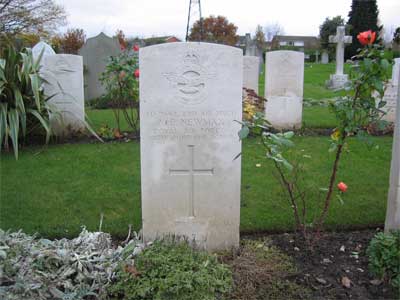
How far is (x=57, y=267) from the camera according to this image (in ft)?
9.05

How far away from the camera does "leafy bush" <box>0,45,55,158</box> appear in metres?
6.15

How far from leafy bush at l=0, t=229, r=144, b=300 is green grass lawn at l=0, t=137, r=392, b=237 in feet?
2.59

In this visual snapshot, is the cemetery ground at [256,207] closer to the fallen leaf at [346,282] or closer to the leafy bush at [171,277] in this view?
the fallen leaf at [346,282]

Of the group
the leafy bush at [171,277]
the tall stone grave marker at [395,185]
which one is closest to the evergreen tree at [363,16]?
the tall stone grave marker at [395,185]

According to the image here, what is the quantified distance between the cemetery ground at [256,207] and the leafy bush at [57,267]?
748mm

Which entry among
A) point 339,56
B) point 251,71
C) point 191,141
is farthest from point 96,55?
point 191,141

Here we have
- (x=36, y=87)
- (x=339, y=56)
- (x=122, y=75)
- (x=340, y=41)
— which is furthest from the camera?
(x=339, y=56)

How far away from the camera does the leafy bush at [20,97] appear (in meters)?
6.15

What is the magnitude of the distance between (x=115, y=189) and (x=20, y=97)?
8.48 ft

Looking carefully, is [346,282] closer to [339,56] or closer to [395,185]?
[395,185]

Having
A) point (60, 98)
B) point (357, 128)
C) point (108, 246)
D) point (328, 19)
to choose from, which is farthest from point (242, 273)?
point (328, 19)

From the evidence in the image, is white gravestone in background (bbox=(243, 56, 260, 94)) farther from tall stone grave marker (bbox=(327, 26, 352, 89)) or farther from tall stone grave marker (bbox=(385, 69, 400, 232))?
tall stone grave marker (bbox=(327, 26, 352, 89))

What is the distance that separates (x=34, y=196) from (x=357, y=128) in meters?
3.37

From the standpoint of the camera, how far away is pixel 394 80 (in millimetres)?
9180
